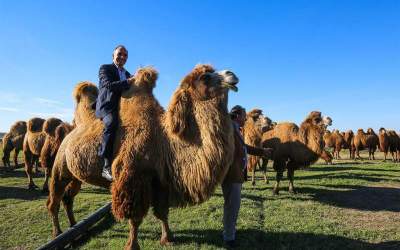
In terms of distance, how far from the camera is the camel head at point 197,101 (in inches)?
204

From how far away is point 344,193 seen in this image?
12.4 metres

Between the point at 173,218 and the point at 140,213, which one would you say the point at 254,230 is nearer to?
the point at 173,218

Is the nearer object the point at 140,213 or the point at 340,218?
the point at 140,213

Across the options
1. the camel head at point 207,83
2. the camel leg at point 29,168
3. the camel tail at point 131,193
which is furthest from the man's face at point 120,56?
the camel leg at point 29,168

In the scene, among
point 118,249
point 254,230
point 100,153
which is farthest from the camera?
point 254,230

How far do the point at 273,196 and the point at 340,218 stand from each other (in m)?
3.20

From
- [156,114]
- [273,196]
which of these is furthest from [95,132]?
[273,196]

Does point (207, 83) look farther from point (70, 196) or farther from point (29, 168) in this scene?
point (29, 168)

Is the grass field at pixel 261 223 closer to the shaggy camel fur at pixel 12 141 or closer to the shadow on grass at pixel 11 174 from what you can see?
the shadow on grass at pixel 11 174

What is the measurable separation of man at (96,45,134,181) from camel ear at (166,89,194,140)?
94cm

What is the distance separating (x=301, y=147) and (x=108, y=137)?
8923 mm

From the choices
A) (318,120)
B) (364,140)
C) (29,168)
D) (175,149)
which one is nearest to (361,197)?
(318,120)

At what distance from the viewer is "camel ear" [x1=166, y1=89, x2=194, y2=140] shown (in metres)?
5.20

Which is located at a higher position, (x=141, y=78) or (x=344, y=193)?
(x=141, y=78)
